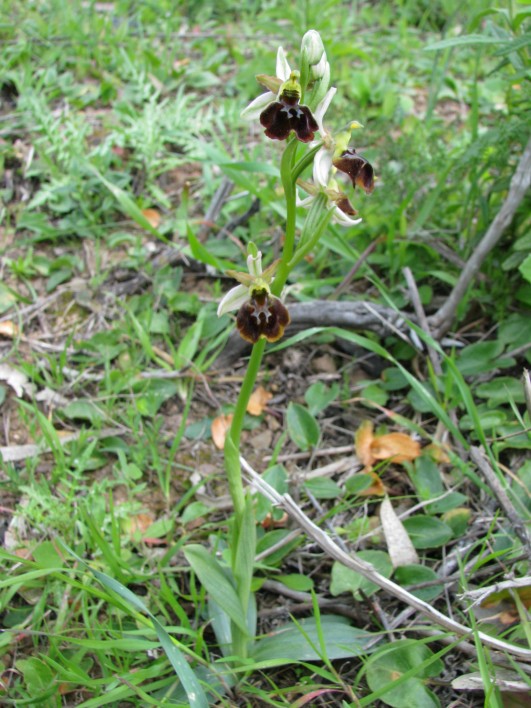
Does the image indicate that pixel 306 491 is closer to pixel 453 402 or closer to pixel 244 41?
pixel 453 402

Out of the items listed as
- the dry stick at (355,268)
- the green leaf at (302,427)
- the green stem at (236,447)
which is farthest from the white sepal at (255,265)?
the dry stick at (355,268)

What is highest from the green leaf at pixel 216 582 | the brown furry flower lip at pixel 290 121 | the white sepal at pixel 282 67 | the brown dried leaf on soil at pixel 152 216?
the white sepal at pixel 282 67

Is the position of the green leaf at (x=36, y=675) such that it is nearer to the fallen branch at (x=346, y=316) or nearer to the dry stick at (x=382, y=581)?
the dry stick at (x=382, y=581)

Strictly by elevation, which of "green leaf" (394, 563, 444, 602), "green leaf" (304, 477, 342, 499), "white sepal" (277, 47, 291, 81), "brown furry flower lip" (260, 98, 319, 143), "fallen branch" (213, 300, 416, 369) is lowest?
"green leaf" (394, 563, 444, 602)

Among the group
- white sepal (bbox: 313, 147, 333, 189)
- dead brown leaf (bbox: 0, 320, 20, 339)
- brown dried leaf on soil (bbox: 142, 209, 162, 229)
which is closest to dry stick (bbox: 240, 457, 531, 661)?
white sepal (bbox: 313, 147, 333, 189)

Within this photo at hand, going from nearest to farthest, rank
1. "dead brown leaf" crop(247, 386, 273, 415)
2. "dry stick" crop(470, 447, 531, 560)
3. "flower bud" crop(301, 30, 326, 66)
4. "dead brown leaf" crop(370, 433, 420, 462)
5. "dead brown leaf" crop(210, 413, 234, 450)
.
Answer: "flower bud" crop(301, 30, 326, 66) → "dry stick" crop(470, 447, 531, 560) → "dead brown leaf" crop(370, 433, 420, 462) → "dead brown leaf" crop(210, 413, 234, 450) → "dead brown leaf" crop(247, 386, 273, 415)

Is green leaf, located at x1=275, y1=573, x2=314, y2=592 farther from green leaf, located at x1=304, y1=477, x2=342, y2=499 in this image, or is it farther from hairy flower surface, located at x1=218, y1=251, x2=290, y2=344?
hairy flower surface, located at x1=218, y1=251, x2=290, y2=344
